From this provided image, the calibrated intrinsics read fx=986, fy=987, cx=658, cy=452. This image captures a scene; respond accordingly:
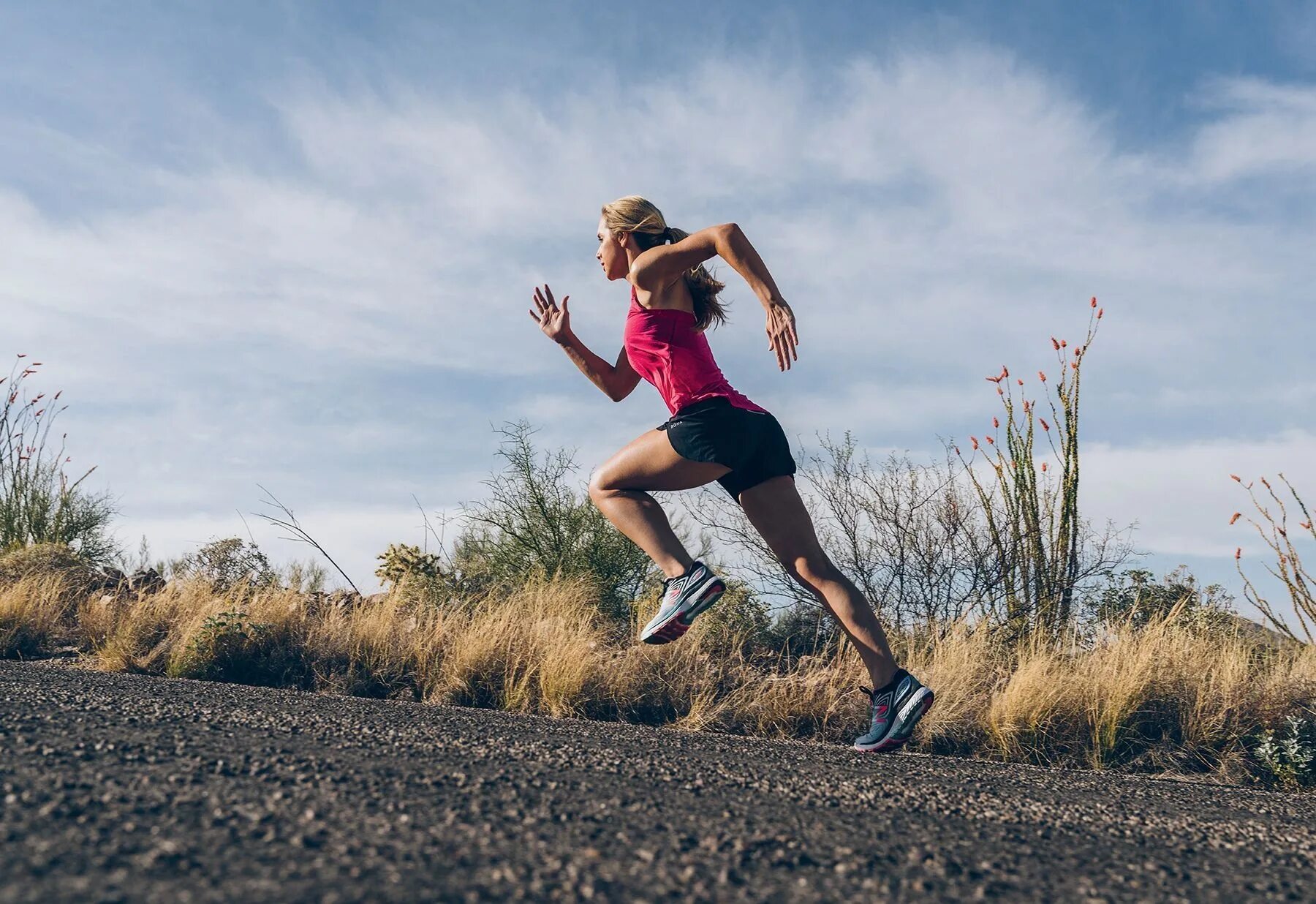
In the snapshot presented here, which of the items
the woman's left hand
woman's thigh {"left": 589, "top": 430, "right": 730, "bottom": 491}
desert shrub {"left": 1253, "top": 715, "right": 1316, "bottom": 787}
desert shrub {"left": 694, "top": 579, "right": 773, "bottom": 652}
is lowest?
desert shrub {"left": 1253, "top": 715, "right": 1316, "bottom": 787}

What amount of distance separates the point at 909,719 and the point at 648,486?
1394 millimetres

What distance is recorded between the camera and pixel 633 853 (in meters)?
1.92

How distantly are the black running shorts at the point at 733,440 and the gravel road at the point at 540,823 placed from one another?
108 centimetres

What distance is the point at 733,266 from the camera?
3.69 metres

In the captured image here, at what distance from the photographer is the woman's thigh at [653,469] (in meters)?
3.96

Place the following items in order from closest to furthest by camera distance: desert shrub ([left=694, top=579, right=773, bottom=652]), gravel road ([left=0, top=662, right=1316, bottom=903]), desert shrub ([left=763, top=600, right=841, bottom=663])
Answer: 1. gravel road ([left=0, top=662, right=1316, bottom=903])
2. desert shrub ([left=694, top=579, right=773, bottom=652])
3. desert shrub ([left=763, top=600, right=841, bottom=663])

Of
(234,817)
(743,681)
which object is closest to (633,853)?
(234,817)

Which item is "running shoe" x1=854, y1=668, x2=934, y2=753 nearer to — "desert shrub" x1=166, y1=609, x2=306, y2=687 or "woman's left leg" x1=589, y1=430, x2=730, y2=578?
"woman's left leg" x1=589, y1=430, x2=730, y2=578

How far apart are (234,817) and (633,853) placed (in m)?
0.80

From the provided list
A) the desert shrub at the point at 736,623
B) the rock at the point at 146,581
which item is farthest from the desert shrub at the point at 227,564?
the desert shrub at the point at 736,623

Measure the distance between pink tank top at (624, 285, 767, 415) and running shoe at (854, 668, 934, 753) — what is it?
1.25 metres

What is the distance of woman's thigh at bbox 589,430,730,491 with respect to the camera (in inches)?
156

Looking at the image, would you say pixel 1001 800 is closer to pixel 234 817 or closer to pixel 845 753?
pixel 845 753

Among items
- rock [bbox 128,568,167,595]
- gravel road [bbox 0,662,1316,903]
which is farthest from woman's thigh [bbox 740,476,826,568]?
rock [bbox 128,568,167,595]
